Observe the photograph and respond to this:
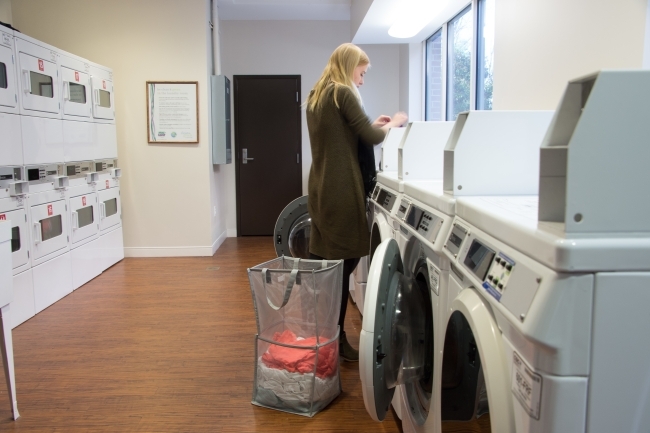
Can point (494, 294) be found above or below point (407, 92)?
below

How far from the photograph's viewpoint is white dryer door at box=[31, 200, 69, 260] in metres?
3.63

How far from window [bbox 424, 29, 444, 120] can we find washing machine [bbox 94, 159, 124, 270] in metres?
3.24

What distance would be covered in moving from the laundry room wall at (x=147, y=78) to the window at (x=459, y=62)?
2404 mm

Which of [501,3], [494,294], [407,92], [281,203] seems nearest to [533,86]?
[501,3]

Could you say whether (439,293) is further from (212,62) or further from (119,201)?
(212,62)

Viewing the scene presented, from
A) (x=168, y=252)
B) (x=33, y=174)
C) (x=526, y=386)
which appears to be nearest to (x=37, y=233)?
(x=33, y=174)

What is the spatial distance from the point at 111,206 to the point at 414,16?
10.7ft

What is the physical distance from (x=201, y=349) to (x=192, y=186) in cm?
284

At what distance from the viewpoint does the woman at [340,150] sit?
239cm

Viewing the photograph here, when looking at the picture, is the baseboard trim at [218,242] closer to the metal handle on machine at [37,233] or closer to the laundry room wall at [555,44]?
the metal handle on machine at [37,233]

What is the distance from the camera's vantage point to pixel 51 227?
387cm

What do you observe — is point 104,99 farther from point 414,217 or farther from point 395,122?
point 414,217

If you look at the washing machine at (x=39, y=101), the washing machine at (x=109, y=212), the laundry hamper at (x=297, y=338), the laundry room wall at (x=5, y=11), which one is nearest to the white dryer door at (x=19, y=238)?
the washing machine at (x=39, y=101)

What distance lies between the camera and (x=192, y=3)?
5.32 m
